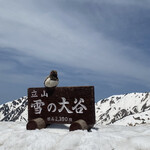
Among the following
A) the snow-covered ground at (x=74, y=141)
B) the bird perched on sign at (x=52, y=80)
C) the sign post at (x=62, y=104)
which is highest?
the bird perched on sign at (x=52, y=80)

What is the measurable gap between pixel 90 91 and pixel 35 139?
3.81 meters

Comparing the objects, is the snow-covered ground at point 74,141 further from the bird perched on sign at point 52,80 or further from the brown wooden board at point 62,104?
the bird perched on sign at point 52,80

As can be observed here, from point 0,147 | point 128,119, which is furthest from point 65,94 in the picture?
point 128,119

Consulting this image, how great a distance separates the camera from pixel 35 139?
9.80 meters

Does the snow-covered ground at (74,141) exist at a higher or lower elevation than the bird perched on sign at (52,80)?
lower

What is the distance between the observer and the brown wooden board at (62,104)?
1183 cm

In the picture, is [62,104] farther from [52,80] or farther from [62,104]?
[52,80]

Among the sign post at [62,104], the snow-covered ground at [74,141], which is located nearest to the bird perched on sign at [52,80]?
the sign post at [62,104]

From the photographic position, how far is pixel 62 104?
→ 12.4m

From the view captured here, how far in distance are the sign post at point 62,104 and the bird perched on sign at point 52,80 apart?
0.86 feet

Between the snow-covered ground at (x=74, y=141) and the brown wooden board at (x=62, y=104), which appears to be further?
the brown wooden board at (x=62, y=104)

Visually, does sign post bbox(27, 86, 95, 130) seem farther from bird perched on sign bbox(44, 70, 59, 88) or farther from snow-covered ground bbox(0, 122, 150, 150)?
snow-covered ground bbox(0, 122, 150, 150)

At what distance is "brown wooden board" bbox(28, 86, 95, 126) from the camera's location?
1183 cm

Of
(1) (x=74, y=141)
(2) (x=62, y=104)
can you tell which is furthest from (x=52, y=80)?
(1) (x=74, y=141)
